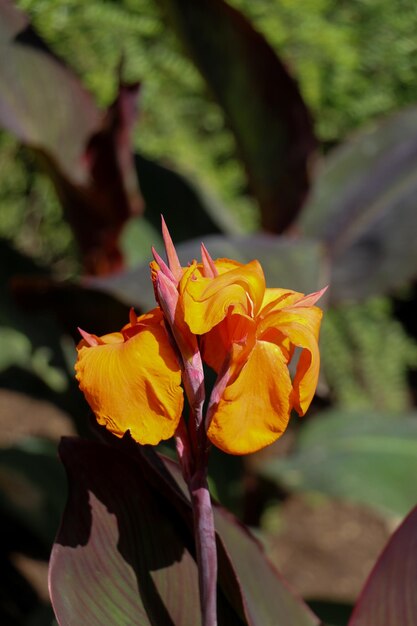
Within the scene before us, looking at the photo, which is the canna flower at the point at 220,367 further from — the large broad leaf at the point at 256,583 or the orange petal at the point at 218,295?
the large broad leaf at the point at 256,583

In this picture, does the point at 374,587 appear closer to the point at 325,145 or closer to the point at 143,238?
the point at 143,238

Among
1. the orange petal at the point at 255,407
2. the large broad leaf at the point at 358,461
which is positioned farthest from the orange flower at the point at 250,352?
the large broad leaf at the point at 358,461

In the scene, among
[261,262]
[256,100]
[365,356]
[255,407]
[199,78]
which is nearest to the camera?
[255,407]

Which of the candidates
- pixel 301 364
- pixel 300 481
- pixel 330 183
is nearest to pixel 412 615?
pixel 301 364

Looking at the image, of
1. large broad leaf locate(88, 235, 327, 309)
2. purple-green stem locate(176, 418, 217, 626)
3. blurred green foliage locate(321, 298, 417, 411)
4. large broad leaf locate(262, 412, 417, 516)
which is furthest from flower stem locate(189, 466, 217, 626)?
blurred green foliage locate(321, 298, 417, 411)

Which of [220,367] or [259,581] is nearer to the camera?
[220,367]

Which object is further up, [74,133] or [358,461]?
[74,133]

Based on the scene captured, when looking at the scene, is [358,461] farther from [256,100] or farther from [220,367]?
[220,367]

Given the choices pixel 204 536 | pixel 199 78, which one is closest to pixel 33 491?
pixel 204 536
